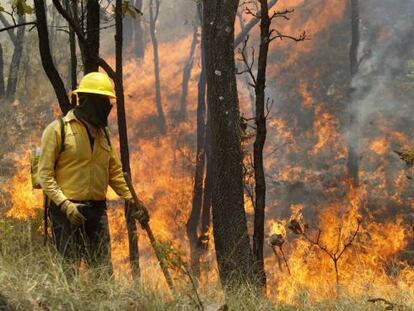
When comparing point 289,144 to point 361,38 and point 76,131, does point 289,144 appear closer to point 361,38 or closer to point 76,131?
point 361,38

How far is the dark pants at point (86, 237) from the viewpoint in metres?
4.17

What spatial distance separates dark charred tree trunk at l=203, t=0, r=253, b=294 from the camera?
5.48 metres

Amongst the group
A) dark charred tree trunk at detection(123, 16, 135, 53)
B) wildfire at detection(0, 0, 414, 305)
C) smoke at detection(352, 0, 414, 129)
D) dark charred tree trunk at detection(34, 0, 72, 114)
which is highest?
dark charred tree trunk at detection(123, 16, 135, 53)

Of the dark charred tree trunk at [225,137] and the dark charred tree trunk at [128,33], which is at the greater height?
the dark charred tree trunk at [128,33]

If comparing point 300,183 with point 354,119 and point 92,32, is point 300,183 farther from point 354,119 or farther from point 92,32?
point 92,32

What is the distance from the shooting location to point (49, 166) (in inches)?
160

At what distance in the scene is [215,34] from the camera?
220 inches

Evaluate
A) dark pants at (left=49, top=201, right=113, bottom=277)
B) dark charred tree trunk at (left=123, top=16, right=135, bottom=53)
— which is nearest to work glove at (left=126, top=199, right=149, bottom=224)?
dark pants at (left=49, top=201, right=113, bottom=277)

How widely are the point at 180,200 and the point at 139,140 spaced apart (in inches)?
188

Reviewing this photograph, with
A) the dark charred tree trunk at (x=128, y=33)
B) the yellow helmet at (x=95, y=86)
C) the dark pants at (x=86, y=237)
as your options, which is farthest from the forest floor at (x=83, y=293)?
the dark charred tree trunk at (x=128, y=33)

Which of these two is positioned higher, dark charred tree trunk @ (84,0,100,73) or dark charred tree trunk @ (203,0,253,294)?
dark charred tree trunk @ (84,0,100,73)

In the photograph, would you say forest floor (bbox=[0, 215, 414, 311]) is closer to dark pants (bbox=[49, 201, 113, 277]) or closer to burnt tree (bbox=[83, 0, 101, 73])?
dark pants (bbox=[49, 201, 113, 277])

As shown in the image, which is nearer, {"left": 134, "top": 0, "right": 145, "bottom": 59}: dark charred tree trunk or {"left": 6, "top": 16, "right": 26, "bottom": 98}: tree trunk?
{"left": 6, "top": 16, "right": 26, "bottom": 98}: tree trunk

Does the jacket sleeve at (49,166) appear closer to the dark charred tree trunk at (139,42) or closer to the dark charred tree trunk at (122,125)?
A: the dark charred tree trunk at (122,125)
